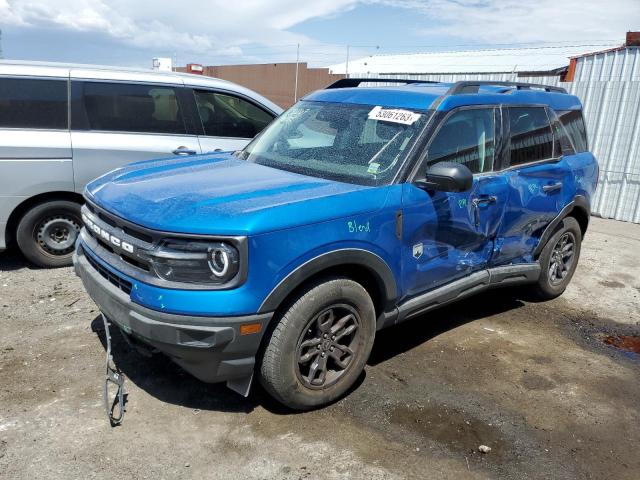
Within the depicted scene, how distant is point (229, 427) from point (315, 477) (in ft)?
2.10

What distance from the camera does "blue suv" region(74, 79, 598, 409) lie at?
9.05 ft

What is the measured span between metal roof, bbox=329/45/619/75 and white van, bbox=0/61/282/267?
15.4m

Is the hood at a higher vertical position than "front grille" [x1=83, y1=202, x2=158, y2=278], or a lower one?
higher

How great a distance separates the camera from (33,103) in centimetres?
530

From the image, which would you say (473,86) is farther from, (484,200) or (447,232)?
(447,232)

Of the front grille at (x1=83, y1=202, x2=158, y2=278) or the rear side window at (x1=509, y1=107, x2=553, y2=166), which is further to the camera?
the rear side window at (x1=509, y1=107, x2=553, y2=166)

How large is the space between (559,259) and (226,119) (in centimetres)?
389

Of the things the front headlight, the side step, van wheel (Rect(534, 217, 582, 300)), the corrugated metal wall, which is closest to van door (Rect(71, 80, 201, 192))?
the front headlight

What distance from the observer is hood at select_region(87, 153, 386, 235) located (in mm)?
2771

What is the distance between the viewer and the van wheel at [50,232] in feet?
17.5

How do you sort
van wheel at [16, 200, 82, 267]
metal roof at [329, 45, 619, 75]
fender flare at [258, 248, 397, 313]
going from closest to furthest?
fender flare at [258, 248, 397, 313]
van wheel at [16, 200, 82, 267]
metal roof at [329, 45, 619, 75]

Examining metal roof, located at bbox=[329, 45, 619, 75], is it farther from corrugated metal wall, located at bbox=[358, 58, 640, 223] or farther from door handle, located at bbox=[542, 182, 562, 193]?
door handle, located at bbox=[542, 182, 562, 193]

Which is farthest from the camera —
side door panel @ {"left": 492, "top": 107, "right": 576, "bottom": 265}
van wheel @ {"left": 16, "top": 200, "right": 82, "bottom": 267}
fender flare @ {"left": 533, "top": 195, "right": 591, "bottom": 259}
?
van wheel @ {"left": 16, "top": 200, "right": 82, "bottom": 267}

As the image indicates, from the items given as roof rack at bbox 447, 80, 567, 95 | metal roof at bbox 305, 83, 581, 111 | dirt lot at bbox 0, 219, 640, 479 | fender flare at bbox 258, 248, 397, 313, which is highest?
roof rack at bbox 447, 80, 567, 95
